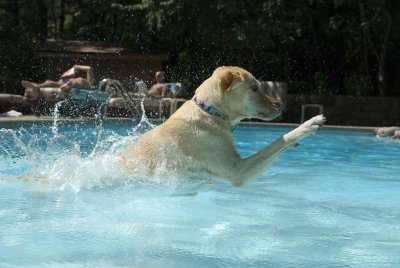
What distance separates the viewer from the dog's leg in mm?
4449

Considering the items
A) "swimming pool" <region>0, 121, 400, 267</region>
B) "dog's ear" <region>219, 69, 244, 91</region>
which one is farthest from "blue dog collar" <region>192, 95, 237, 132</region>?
"swimming pool" <region>0, 121, 400, 267</region>

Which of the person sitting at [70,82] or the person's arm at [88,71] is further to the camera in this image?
the person's arm at [88,71]

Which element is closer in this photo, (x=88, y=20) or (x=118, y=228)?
(x=118, y=228)

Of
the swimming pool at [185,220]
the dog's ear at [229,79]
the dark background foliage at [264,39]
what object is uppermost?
the dark background foliage at [264,39]

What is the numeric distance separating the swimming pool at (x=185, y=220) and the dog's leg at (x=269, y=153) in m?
0.32

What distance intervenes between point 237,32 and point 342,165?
370 inches

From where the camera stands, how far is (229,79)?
4.54 metres

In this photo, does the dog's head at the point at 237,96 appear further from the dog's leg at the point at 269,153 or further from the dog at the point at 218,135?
the dog's leg at the point at 269,153

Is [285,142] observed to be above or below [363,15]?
below

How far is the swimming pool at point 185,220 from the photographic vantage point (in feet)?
10.8

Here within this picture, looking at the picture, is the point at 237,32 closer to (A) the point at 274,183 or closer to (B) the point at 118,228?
(A) the point at 274,183

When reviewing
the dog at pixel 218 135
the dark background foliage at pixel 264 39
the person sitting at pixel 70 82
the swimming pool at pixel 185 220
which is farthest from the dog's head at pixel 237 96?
the dark background foliage at pixel 264 39

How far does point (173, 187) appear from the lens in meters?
4.82

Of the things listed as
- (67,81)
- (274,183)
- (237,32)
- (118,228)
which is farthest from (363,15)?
(118,228)
